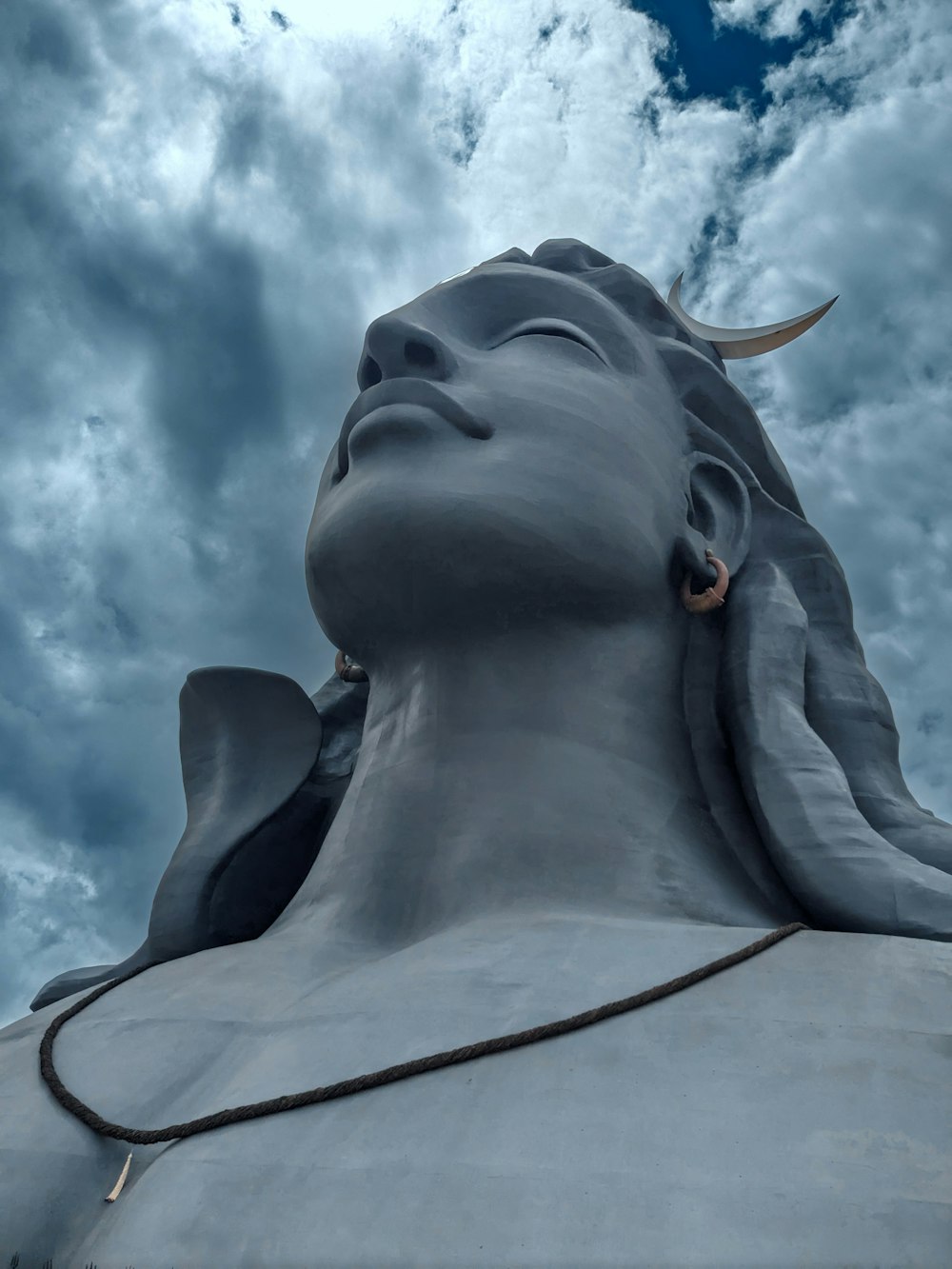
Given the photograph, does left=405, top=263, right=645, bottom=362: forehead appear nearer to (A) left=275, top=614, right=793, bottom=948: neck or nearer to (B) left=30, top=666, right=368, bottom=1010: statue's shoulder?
(A) left=275, top=614, right=793, bottom=948: neck

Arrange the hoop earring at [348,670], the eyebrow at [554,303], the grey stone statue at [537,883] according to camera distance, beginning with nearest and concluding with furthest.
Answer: the grey stone statue at [537,883] → the eyebrow at [554,303] → the hoop earring at [348,670]

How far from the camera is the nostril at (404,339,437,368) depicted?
484cm

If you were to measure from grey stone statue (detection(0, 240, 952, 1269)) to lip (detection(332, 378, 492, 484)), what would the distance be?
1 centimetres

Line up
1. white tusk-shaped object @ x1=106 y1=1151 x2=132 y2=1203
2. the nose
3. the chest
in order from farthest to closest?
the nose → white tusk-shaped object @ x1=106 y1=1151 x2=132 y2=1203 → the chest

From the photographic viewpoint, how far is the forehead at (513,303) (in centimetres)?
534

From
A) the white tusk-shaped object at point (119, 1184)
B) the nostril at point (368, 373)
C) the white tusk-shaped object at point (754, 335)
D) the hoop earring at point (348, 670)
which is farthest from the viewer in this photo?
the white tusk-shaped object at point (754, 335)

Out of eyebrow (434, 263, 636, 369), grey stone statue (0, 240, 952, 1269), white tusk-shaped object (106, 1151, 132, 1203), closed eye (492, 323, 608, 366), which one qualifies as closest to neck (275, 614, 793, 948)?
grey stone statue (0, 240, 952, 1269)

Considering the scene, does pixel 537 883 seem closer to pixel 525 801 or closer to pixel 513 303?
pixel 525 801

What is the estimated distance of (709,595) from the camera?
16.1 ft

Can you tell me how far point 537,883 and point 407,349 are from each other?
7.62 feet

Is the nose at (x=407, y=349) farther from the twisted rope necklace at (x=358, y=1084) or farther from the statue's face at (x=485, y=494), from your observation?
the twisted rope necklace at (x=358, y=1084)

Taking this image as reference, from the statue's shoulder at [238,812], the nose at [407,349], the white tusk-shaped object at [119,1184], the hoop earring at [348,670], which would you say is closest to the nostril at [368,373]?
the nose at [407,349]

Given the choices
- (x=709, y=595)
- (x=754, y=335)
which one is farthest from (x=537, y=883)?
(x=754, y=335)

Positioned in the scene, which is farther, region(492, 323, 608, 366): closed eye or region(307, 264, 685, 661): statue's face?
region(492, 323, 608, 366): closed eye
